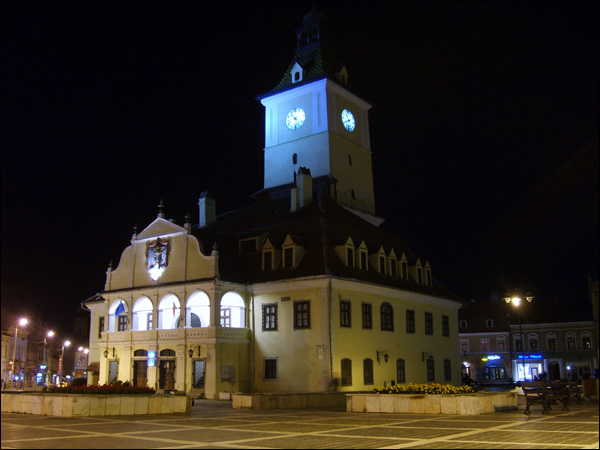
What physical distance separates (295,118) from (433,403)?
1479 inches

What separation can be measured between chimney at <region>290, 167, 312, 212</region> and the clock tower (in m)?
6.07

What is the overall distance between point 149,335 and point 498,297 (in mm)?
57029

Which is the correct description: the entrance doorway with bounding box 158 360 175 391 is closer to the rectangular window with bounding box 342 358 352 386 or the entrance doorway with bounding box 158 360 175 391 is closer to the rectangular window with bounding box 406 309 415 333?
the rectangular window with bounding box 342 358 352 386

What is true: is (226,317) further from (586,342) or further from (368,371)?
(586,342)

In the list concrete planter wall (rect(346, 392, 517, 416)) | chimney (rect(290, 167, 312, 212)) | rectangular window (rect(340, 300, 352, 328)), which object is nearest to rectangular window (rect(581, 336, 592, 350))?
chimney (rect(290, 167, 312, 212))

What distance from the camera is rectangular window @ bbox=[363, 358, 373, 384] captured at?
128ft

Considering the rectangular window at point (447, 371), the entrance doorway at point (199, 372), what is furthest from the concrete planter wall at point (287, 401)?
the rectangular window at point (447, 371)

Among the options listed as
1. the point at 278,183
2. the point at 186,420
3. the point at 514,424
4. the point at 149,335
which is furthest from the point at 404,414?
the point at 278,183

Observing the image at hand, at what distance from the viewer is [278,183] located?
56188 millimetres

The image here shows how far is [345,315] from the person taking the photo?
125 ft

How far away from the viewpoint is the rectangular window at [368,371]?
3912 centimetres

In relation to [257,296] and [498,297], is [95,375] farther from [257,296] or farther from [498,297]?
[498,297]

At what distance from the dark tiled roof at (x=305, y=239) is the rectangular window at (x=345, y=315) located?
152 centimetres

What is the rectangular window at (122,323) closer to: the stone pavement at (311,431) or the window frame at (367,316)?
the window frame at (367,316)
